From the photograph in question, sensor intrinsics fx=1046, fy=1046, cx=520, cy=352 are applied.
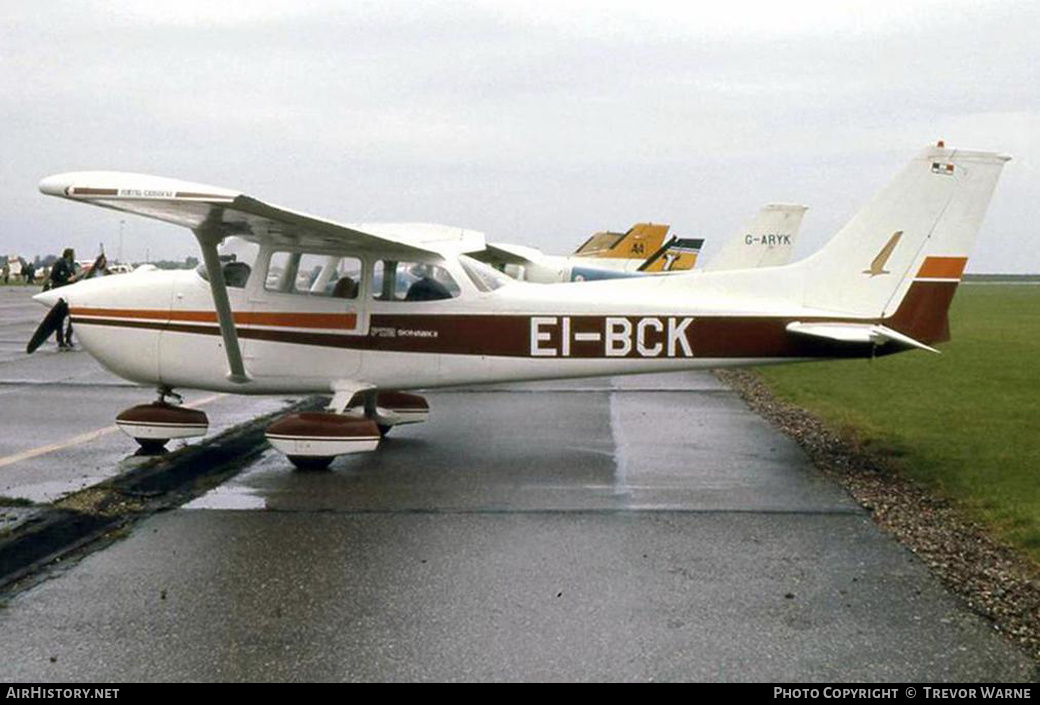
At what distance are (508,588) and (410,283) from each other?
477 cm

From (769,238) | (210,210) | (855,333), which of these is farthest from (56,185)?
(769,238)

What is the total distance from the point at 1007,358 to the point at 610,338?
47.4 feet

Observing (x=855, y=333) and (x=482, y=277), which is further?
(x=482, y=277)

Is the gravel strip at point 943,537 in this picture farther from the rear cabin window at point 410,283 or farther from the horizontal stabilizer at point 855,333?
the rear cabin window at point 410,283

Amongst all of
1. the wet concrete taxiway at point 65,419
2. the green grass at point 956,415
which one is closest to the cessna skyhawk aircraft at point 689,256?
the green grass at point 956,415

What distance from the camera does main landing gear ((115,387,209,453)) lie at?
31.8 ft

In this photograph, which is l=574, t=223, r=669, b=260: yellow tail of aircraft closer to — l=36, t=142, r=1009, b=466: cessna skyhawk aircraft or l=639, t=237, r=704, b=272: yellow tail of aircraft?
l=639, t=237, r=704, b=272: yellow tail of aircraft

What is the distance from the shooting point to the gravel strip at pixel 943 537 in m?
5.32

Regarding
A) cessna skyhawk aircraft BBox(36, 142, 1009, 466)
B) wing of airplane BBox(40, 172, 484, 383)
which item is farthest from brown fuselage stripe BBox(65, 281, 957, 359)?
wing of airplane BBox(40, 172, 484, 383)

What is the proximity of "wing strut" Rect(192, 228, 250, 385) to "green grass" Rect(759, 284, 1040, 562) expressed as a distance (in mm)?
6097

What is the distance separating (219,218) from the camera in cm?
858

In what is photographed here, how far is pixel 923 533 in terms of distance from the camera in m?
6.95

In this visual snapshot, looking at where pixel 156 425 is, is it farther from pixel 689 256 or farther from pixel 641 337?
pixel 689 256

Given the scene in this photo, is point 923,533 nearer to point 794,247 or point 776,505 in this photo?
point 776,505
